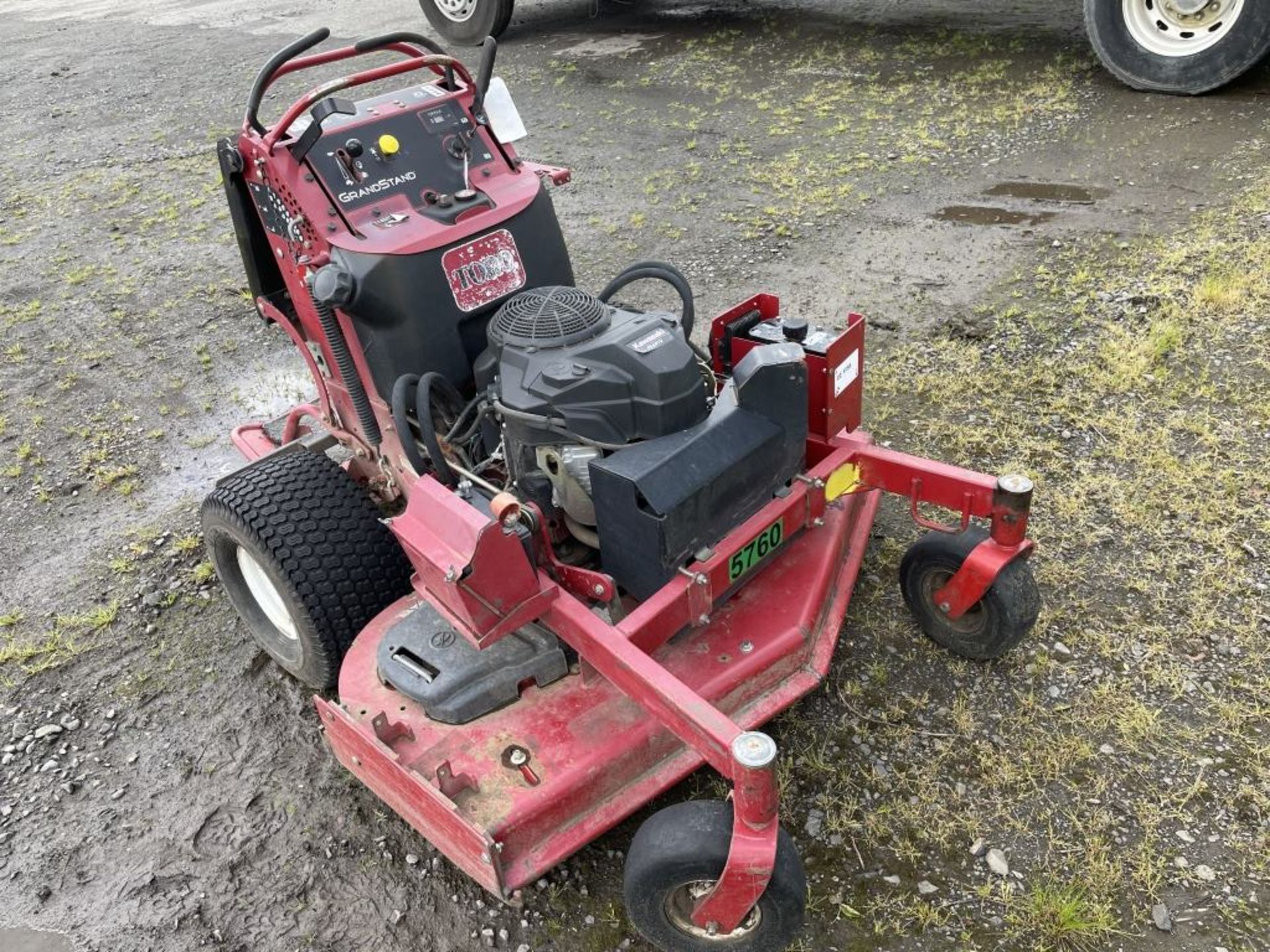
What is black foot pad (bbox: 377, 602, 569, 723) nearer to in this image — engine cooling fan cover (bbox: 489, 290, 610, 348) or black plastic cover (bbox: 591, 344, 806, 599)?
black plastic cover (bbox: 591, 344, 806, 599)

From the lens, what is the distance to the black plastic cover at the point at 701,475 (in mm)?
2189

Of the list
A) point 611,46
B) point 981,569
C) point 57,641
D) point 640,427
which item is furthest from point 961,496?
point 611,46

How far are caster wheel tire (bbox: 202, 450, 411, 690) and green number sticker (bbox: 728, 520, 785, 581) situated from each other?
997 millimetres

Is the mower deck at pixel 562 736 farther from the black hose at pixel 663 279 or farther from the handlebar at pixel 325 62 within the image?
the handlebar at pixel 325 62

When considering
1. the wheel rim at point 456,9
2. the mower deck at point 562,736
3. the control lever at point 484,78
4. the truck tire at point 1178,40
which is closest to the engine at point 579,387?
the mower deck at point 562,736

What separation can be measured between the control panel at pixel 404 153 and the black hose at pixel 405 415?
475 millimetres

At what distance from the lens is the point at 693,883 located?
2.05 meters

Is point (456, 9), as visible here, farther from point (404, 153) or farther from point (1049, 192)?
point (404, 153)

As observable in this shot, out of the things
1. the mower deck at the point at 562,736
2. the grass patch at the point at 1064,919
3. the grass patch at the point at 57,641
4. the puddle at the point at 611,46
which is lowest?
the grass patch at the point at 1064,919

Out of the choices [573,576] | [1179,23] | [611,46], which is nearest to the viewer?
[573,576]

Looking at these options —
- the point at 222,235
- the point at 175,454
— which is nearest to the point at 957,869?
the point at 175,454

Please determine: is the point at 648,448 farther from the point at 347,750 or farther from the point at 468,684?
the point at 347,750

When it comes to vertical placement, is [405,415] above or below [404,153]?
below

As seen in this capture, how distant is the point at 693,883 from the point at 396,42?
253 cm
